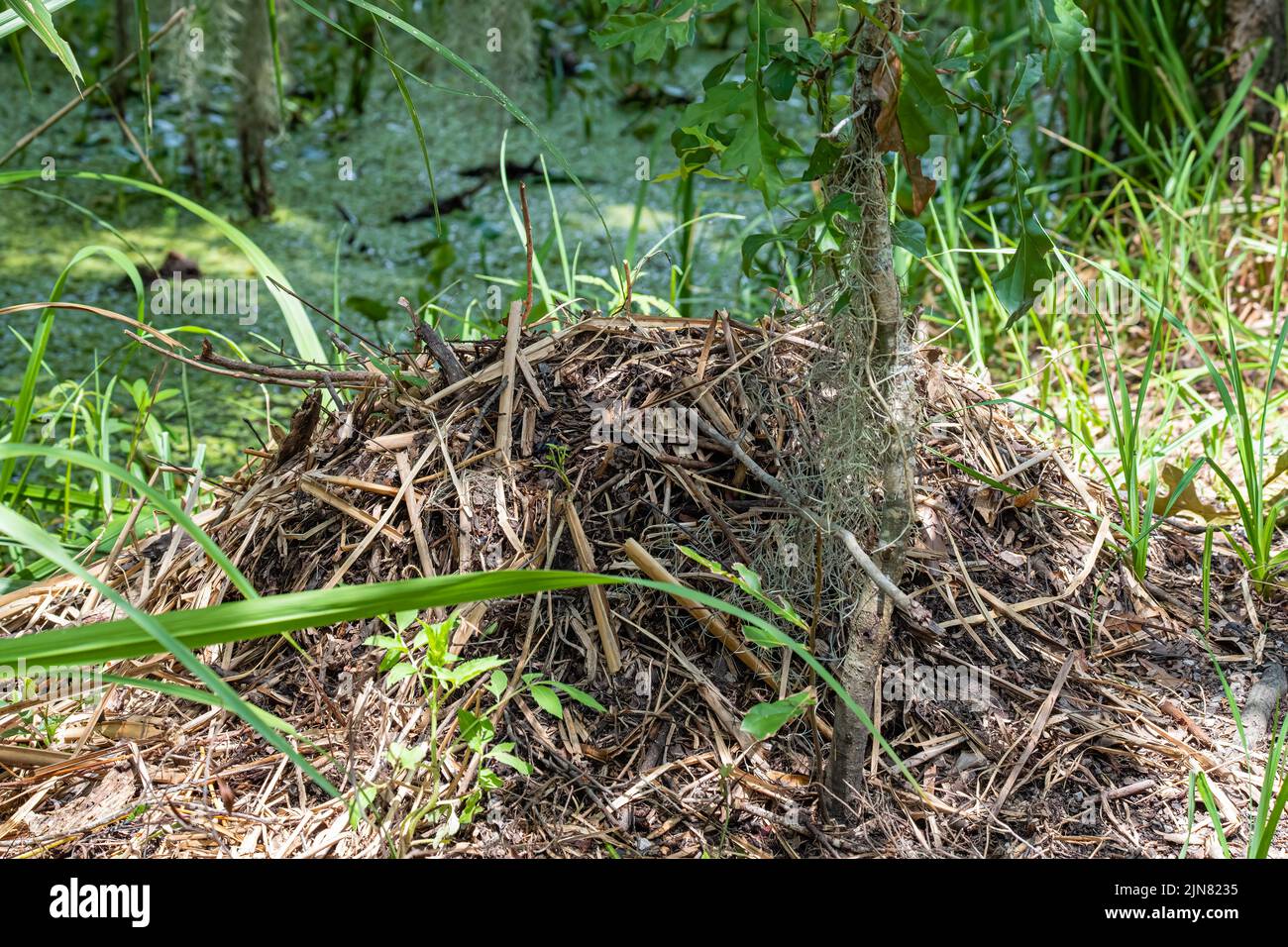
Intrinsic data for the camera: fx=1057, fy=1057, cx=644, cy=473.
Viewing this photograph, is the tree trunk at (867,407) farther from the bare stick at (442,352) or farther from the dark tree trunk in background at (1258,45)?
the dark tree trunk in background at (1258,45)

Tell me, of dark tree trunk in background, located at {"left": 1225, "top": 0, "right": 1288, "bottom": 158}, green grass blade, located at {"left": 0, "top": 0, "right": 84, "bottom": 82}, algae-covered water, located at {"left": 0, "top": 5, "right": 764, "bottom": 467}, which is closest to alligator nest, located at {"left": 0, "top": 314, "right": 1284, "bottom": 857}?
green grass blade, located at {"left": 0, "top": 0, "right": 84, "bottom": 82}

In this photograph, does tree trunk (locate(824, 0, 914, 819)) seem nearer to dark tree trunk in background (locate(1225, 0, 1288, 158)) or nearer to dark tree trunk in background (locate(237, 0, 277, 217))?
dark tree trunk in background (locate(1225, 0, 1288, 158))

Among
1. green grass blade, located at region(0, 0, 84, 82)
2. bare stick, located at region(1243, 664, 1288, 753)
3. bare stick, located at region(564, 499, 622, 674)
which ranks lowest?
bare stick, located at region(1243, 664, 1288, 753)

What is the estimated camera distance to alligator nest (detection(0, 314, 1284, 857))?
101 cm

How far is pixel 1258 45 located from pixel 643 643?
2.09 meters

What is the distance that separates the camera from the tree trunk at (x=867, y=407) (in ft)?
3.05

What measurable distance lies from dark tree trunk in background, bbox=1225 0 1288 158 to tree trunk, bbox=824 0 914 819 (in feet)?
5.95

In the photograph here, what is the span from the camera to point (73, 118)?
3.25m

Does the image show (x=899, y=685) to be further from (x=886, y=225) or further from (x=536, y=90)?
(x=536, y=90)

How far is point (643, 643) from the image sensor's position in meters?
1.13

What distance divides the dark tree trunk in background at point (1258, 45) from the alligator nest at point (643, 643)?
1476 millimetres

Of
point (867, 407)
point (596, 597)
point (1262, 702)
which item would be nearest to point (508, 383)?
point (596, 597)

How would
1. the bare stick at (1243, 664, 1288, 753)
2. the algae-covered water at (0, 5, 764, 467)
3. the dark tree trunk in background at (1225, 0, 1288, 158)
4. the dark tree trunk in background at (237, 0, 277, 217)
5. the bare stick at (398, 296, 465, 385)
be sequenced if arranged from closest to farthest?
1. the bare stick at (1243, 664, 1288, 753)
2. the bare stick at (398, 296, 465, 385)
3. the dark tree trunk in background at (1225, 0, 1288, 158)
4. the algae-covered water at (0, 5, 764, 467)
5. the dark tree trunk in background at (237, 0, 277, 217)

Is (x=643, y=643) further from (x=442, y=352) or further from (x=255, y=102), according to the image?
(x=255, y=102)
